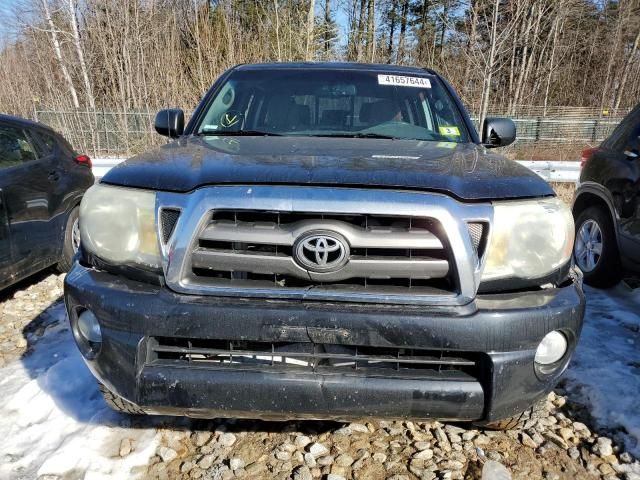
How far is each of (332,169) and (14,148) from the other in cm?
354

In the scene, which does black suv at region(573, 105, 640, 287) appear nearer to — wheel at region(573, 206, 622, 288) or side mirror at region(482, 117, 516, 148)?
wheel at region(573, 206, 622, 288)

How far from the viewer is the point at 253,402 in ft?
5.70

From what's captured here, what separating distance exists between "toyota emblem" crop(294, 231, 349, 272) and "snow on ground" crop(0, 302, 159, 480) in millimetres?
1251

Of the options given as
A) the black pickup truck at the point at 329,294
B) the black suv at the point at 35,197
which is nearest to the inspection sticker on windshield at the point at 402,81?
the black pickup truck at the point at 329,294

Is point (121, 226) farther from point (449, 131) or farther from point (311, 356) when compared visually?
point (449, 131)

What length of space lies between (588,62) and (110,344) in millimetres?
33454

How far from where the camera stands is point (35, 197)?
4.12 m

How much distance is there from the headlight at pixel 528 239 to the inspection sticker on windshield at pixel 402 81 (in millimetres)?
1646

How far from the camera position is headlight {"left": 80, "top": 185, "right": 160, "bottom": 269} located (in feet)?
6.03

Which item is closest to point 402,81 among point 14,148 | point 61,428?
point 61,428

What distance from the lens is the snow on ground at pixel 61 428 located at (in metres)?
2.12

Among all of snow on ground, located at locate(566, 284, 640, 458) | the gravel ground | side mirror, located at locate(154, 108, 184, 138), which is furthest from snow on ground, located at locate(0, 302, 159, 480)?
snow on ground, located at locate(566, 284, 640, 458)

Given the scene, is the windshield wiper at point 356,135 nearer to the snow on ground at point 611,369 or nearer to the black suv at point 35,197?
the snow on ground at point 611,369

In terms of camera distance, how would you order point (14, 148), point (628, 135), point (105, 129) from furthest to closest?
point (105, 129) < point (14, 148) < point (628, 135)
